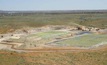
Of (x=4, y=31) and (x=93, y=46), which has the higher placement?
(x=93, y=46)

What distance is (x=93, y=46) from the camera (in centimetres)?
3077

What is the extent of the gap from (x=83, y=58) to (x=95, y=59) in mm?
1174

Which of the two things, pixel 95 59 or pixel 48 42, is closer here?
pixel 95 59

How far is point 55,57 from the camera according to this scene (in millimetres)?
24094

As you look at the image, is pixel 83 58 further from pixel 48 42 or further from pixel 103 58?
pixel 48 42

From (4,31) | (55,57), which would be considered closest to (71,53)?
(55,57)

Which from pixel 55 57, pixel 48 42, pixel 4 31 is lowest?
pixel 4 31

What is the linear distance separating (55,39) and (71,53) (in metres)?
11.5

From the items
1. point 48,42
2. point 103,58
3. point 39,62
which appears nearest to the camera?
point 39,62

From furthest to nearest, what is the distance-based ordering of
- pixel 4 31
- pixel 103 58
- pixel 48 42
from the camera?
pixel 4 31 < pixel 48 42 < pixel 103 58

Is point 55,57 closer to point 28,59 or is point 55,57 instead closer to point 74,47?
point 28,59

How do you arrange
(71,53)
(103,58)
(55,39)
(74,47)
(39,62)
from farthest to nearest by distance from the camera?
(55,39)
(74,47)
(71,53)
(103,58)
(39,62)

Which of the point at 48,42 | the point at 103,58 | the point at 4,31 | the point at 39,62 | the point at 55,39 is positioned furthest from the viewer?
the point at 4,31

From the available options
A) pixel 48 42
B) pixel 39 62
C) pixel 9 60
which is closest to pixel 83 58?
pixel 39 62
